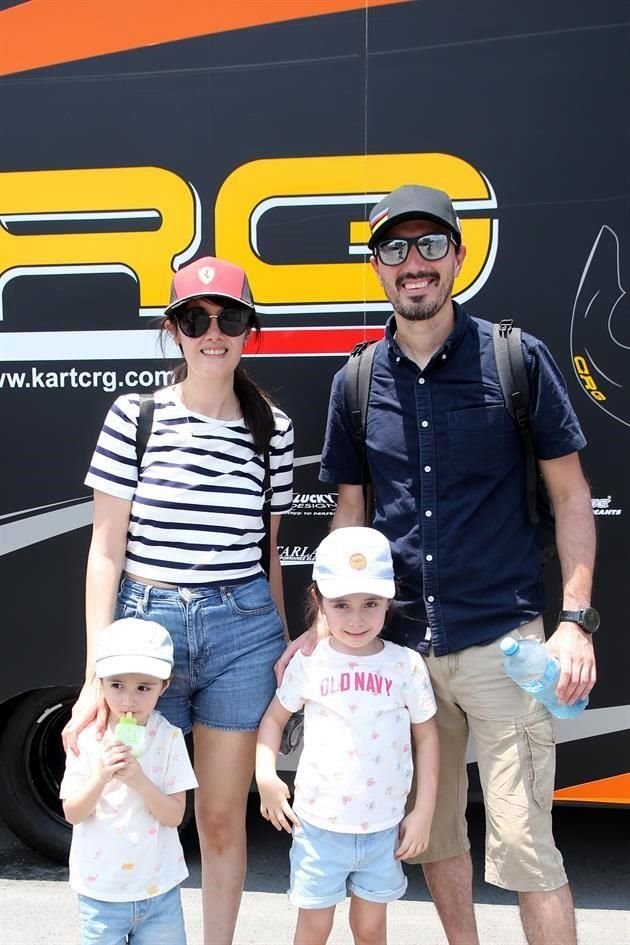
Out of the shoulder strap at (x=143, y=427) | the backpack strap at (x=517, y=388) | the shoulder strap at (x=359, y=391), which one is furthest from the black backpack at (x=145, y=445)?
the backpack strap at (x=517, y=388)

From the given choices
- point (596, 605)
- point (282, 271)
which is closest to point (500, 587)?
point (596, 605)

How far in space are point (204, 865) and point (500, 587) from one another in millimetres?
1071

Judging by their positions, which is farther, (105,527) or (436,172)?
(436,172)

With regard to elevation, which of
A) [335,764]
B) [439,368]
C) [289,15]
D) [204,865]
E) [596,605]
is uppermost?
[289,15]

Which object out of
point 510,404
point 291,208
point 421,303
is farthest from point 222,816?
point 291,208

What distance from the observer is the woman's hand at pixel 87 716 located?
1.99 m

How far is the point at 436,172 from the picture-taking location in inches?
107

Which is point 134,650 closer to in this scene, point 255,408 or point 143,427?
point 143,427

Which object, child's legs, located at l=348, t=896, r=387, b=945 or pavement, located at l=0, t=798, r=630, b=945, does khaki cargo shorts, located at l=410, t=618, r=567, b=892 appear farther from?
pavement, located at l=0, t=798, r=630, b=945

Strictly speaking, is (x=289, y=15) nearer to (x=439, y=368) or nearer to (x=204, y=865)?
(x=439, y=368)

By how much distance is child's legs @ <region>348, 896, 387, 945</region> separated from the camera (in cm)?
209

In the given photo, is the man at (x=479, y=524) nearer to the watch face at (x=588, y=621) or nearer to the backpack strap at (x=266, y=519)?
the watch face at (x=588, y=621)

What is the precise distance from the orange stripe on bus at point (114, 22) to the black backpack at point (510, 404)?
1.16 meters

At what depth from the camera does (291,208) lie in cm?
279
